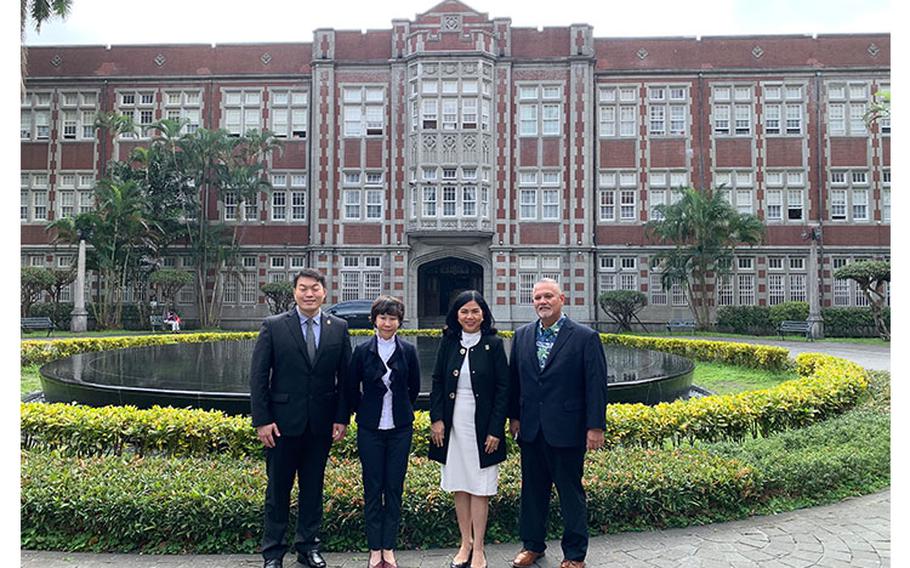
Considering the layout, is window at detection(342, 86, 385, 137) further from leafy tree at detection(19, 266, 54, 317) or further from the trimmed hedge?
the trimmed hedge

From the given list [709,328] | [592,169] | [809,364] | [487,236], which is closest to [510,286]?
[487,236]

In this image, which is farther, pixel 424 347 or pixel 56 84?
pixel 56 84

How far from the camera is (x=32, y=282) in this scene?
24.5 m

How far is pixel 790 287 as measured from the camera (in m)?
26.1

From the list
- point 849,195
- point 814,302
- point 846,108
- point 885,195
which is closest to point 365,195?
point 814,302

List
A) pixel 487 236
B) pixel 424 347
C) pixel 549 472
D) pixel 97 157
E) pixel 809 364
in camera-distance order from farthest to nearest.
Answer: pixel 97 157 < pixel 487 236 < pixel 424 347 < pixel 809 364 < pixel 549 472

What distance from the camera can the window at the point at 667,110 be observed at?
26547 mm

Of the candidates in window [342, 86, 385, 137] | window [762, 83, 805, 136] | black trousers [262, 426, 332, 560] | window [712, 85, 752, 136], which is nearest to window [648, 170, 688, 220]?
window [712, 85, 752, 136]

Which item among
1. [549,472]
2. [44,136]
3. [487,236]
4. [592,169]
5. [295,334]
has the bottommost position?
[549,472]

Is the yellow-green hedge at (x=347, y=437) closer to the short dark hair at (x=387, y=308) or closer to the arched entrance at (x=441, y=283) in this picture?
the short dark hair at (x=387, y=308)

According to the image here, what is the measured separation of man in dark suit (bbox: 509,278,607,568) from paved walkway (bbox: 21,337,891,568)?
0.26 meters

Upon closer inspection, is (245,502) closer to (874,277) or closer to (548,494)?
(548,494)

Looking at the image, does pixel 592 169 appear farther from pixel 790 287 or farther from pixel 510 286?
pixel 790 287

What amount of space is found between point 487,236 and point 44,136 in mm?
20592
